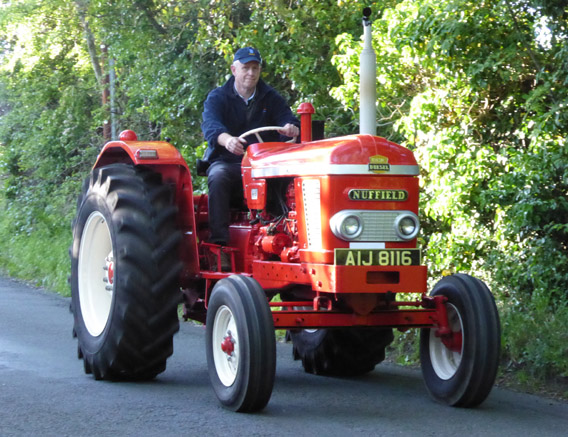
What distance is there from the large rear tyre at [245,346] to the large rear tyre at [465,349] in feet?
3.66

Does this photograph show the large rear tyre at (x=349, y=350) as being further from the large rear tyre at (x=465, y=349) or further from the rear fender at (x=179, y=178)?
the rear fender at (x=179, y=178)

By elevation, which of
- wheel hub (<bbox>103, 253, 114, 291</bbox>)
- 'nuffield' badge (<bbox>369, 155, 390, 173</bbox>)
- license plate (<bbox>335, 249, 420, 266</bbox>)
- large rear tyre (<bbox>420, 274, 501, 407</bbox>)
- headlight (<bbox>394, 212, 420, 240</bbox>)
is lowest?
large rear tyre (<bbox>420, 274, 501, 407</bbox>)

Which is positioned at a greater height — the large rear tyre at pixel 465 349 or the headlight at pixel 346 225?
the headlight at pixel 346 225

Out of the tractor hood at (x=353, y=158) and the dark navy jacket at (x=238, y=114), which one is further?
the dark navy jacket at (x=238, y=114)

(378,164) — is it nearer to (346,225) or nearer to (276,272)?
(346,225)

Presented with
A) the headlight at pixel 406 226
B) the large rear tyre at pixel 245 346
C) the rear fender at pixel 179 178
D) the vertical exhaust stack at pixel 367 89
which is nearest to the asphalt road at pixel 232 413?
the large rear tyre at pixel 245 346

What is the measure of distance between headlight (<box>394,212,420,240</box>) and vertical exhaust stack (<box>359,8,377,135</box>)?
1.42 meters

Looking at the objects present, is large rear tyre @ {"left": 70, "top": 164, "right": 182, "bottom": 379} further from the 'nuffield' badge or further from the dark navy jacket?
the 'nuffield' badge

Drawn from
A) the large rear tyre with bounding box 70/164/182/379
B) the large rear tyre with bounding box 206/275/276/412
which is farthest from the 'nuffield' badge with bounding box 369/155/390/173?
the large rear tyre with bounding box 70/164/182/379

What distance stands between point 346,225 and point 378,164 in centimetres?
40

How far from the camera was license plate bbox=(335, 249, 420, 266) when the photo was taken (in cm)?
568

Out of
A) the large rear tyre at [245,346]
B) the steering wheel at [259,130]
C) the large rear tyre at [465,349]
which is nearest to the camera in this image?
the large rear tyre at [245,346]

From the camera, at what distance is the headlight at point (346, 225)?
575 centimetres

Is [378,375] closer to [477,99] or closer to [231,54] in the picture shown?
[477,99]
